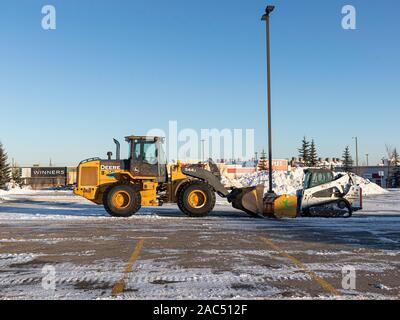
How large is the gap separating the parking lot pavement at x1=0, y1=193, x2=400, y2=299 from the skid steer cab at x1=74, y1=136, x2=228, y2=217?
9.35ft

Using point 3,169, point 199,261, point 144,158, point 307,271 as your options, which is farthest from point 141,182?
point 3,169

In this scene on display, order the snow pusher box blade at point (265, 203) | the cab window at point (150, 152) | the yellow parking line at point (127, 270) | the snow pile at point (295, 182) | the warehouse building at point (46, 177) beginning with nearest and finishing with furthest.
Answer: the yellow parking line at point (127, 270) → the snow pusher box blade at point (265, 203) → the cab window at point (150, 152) → the snow pile at point (295, 182) → the warehouse building at point (46, 177)

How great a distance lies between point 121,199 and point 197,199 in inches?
119

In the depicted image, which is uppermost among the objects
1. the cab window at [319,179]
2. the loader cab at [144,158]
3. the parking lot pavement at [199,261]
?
the loader cab at [144,158]

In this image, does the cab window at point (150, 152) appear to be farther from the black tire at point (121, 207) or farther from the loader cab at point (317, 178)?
the loader cab at point (317, 178)

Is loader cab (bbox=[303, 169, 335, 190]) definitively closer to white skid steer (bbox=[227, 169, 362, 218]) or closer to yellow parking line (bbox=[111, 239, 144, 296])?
white skid steer (bbox=[227, 169, 362, 218])

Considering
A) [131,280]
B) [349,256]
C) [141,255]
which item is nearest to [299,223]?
[349,256]

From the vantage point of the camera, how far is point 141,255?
27.7 feet

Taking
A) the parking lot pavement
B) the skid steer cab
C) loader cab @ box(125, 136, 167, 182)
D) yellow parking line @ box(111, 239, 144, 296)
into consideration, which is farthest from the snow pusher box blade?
yellow parking line @ box(111, 239, 144, 296)

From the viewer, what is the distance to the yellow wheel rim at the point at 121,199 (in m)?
16.4

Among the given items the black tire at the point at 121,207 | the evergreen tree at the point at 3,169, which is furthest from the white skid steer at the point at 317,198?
the evergreen tree at the point at 3,169

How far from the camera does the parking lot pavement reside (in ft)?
18.9

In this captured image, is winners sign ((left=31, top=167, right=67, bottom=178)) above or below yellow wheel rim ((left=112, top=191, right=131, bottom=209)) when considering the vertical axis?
above
